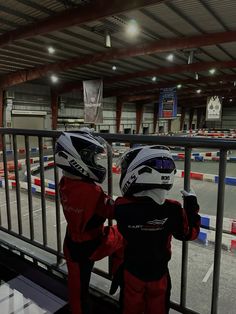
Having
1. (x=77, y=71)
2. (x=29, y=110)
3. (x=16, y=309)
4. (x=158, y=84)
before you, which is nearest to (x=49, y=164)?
(x=77, y=71)

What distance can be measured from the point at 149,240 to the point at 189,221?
9.1 inches

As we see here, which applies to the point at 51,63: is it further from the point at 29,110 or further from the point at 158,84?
the point at 158,84

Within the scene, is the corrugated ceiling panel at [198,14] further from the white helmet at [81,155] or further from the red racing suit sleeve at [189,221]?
the red racing suit sleeve at [189,221]

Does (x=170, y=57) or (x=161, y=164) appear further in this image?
(x=170, y=57)

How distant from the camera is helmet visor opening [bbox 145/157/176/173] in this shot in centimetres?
133

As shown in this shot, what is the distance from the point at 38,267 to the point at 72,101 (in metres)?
21.0

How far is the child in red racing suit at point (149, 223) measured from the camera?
52.7 inches

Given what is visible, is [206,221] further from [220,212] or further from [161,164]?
[161,164]

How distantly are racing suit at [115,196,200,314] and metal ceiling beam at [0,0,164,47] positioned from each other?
240 inches

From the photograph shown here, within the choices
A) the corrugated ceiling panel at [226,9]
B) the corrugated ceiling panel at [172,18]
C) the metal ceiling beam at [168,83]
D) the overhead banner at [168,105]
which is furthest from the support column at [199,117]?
the corrugated ceiling panel at [226,9]

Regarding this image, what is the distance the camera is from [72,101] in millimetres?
22453

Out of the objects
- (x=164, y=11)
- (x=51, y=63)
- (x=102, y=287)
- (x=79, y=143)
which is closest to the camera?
(x=79, y=143)

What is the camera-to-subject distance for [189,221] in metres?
1.42

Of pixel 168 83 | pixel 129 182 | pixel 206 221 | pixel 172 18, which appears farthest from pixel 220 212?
pixel 168 83
